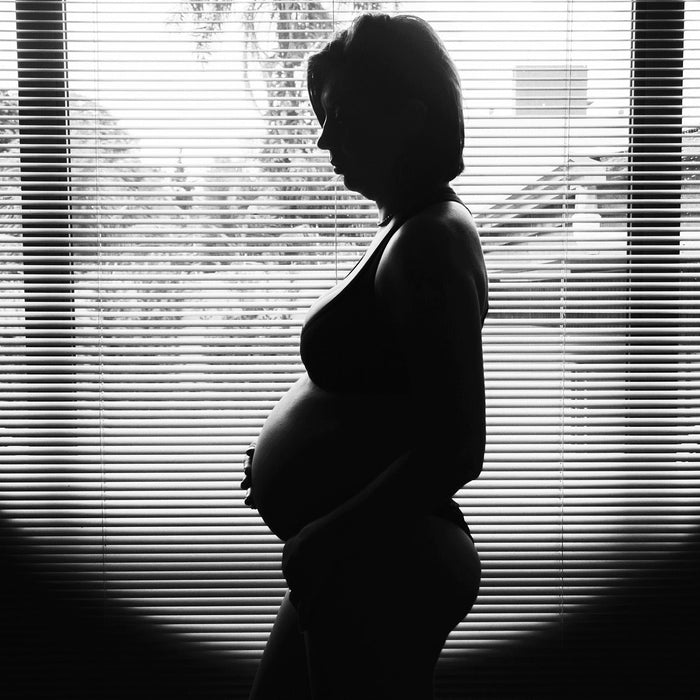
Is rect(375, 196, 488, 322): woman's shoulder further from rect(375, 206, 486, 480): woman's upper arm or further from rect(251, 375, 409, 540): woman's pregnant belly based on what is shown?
rect(251, 375, 409, 540): woman's pregnant belly

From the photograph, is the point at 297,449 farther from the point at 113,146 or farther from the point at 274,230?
the point at 113,146

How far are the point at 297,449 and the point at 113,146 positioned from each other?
3.24 feet

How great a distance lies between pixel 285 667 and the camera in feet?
3.59

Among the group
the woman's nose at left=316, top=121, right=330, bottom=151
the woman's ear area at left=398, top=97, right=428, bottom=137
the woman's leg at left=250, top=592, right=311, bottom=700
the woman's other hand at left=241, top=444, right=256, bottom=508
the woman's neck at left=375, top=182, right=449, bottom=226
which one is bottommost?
the woman's leg at left=250, top=592, right=311, bottom=700

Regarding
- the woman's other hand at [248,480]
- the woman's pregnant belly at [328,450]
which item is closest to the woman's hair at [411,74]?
the woman's pregnant belly at [328,450]

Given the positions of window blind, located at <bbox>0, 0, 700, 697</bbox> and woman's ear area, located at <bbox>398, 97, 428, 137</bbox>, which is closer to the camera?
woman's ear area, located at <bbox>398, 97, 428, 137</bbox>

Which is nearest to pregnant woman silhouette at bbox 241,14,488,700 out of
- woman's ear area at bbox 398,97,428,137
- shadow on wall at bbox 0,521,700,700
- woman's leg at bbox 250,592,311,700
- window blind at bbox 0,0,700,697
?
woman's ear area at bbox 398,97,428,137

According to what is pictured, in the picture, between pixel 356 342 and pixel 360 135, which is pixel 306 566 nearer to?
pixel 356 342

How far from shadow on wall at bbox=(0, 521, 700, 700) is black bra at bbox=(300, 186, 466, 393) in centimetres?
101

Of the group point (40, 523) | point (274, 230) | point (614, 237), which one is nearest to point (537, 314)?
point (614, 237)

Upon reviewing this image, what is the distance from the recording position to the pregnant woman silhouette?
0.86 meters

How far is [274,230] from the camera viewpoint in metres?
1.66

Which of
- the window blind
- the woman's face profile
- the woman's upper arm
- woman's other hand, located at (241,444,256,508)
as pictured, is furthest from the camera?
the window blind

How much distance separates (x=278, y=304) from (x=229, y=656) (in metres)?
0.78
